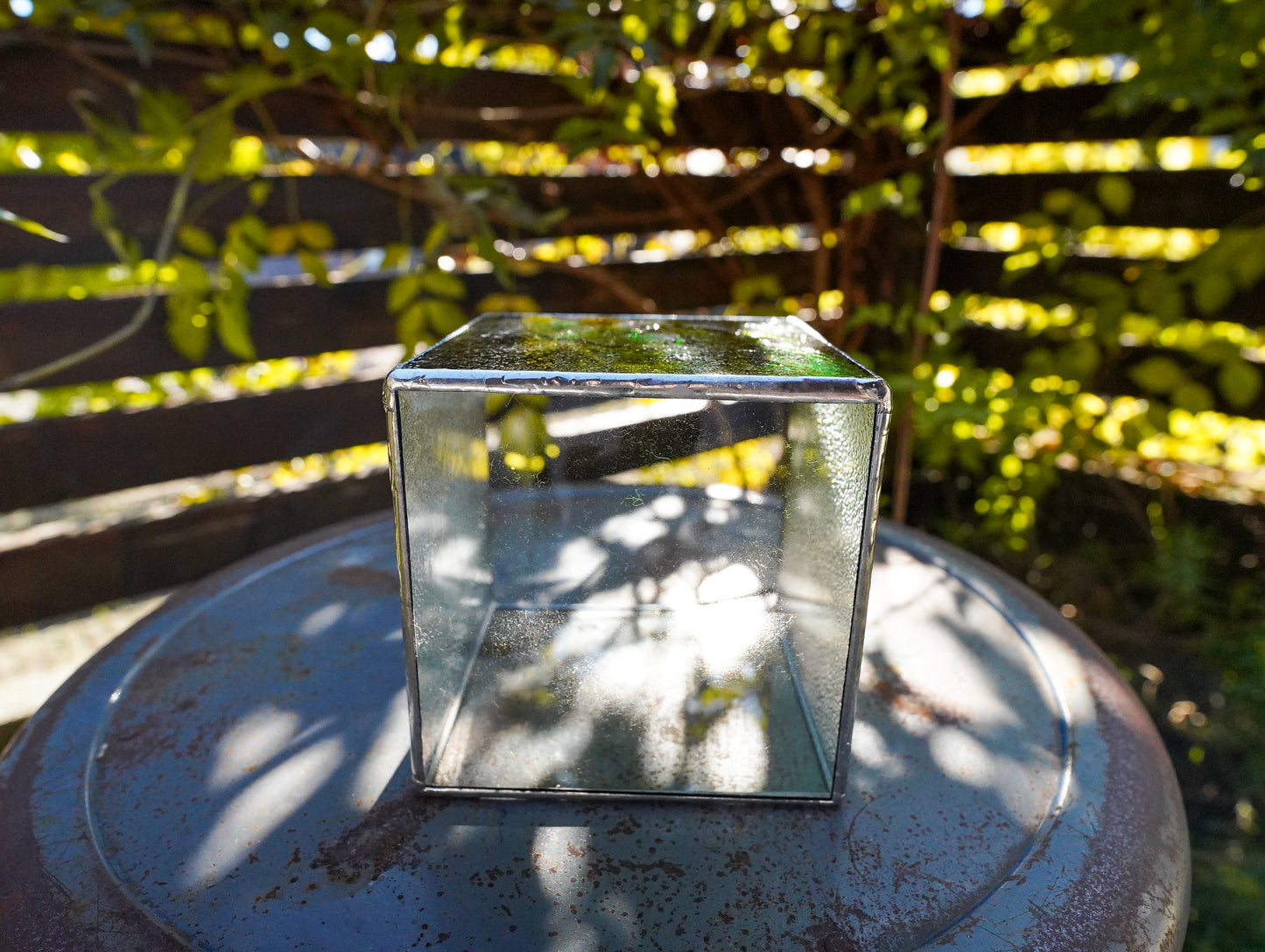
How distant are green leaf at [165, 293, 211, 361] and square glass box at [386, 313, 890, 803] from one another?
46.0 inches

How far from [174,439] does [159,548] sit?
0.98 feet

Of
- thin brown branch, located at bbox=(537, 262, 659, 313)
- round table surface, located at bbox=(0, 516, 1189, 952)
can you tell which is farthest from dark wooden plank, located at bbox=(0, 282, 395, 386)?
round table surface, located at bbox=(0, 516, 1189, 952)

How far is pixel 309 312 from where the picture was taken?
199cm

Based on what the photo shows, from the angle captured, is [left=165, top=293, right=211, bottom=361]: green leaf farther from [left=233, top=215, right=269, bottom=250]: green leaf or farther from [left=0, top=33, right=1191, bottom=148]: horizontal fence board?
[left=0, top=33, right=1191, bottom=148]: horizontal fence board

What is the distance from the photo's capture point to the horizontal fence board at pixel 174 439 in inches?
69.0

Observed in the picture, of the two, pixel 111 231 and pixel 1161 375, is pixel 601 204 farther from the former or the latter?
pixel 1161 375

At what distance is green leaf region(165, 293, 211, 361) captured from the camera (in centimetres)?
166

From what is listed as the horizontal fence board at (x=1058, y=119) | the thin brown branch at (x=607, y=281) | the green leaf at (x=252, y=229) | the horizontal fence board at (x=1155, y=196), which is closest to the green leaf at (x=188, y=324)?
the green leaf at (x=252, y=229)

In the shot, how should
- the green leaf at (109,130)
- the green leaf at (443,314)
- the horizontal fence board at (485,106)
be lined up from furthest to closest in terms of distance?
the green leaf at (443,314) < the horizontal fence board at (485,106) < the green leaf at (109,130)

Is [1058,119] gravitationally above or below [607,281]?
above

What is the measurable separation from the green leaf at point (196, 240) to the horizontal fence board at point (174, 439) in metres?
0.40

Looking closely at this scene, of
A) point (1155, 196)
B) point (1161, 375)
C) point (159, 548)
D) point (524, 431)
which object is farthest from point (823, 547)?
point (1155, 196)

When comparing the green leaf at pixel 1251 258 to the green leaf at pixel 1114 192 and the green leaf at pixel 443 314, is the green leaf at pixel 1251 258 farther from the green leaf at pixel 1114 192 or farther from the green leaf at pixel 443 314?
the green leaf at pixel 443 314

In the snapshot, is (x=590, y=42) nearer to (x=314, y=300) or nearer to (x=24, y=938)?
(x=314, y=300)
